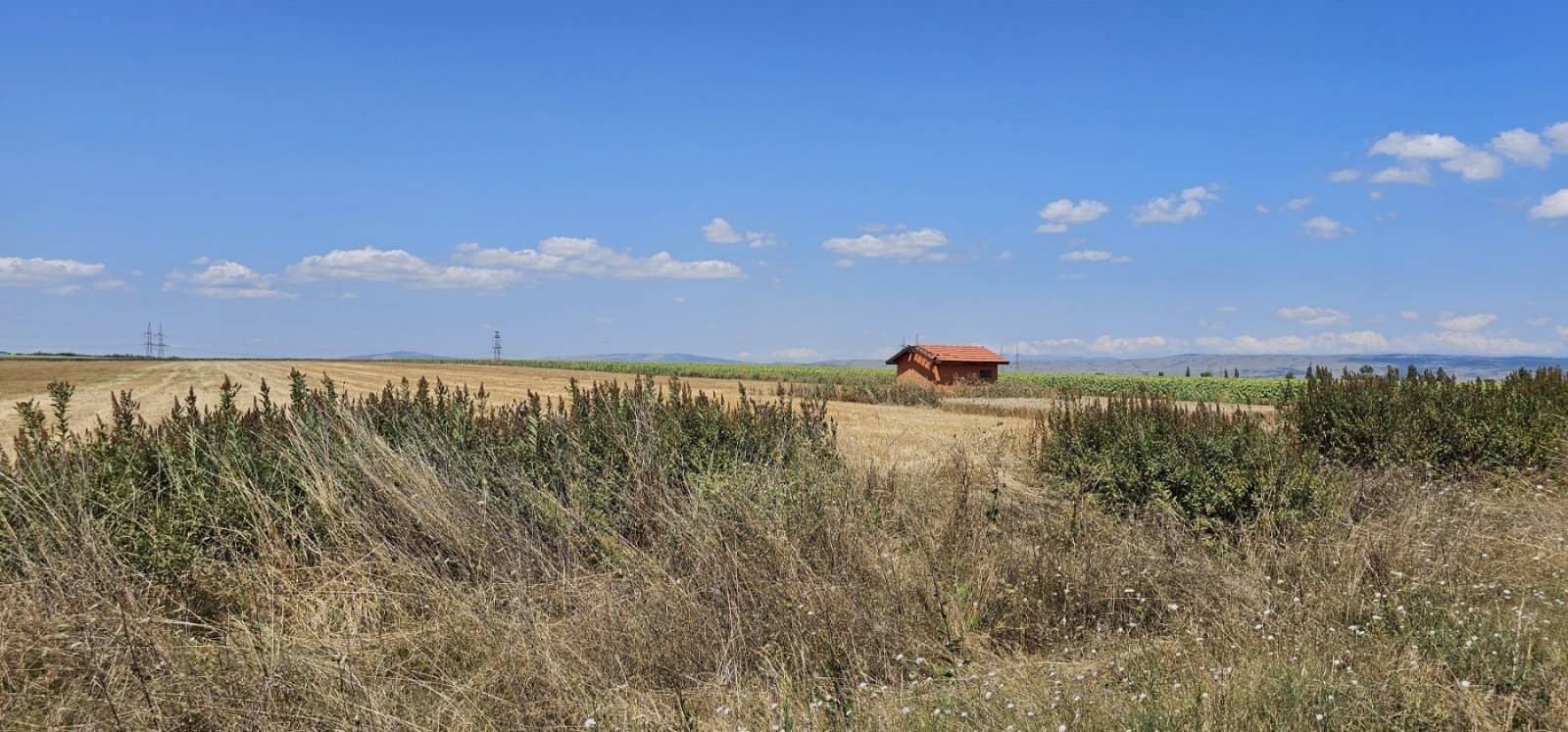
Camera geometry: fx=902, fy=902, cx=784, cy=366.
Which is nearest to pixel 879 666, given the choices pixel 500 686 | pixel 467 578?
pixel 500 686

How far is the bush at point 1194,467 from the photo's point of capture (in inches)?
286

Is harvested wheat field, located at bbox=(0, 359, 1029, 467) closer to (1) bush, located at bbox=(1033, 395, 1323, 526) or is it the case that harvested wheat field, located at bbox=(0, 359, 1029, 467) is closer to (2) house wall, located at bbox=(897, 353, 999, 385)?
(1) bush, located at bbox=(1033, 395, 1323, 526)

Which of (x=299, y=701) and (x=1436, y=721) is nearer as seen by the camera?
(x=1436, y=721)

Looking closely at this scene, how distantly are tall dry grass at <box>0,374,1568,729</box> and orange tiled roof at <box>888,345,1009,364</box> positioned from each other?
37.8 meters

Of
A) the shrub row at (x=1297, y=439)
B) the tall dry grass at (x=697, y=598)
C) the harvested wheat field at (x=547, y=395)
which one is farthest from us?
the harvested wheat field at (x=547, y=395)

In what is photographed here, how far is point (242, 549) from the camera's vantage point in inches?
218

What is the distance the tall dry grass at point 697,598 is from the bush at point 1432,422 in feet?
10.7

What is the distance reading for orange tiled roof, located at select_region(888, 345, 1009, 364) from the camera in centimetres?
4516

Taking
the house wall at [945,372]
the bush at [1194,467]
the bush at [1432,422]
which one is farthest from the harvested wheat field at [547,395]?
the house wall at [945,372]

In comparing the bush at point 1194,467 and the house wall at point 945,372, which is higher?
the house wall at point 945,372

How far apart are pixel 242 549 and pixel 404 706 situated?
8.31 ft

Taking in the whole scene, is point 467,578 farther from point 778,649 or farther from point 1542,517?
point 1542,517

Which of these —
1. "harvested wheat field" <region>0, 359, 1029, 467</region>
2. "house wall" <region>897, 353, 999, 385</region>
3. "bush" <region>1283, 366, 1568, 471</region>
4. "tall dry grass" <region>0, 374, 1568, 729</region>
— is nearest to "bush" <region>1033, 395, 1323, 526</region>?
"tall dry grass" <region>0, 374, 1568, 729</region>

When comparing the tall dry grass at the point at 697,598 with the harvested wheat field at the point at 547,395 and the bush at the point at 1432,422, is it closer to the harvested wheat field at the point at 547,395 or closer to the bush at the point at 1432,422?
the harvested wheat field at the point at 547,395
